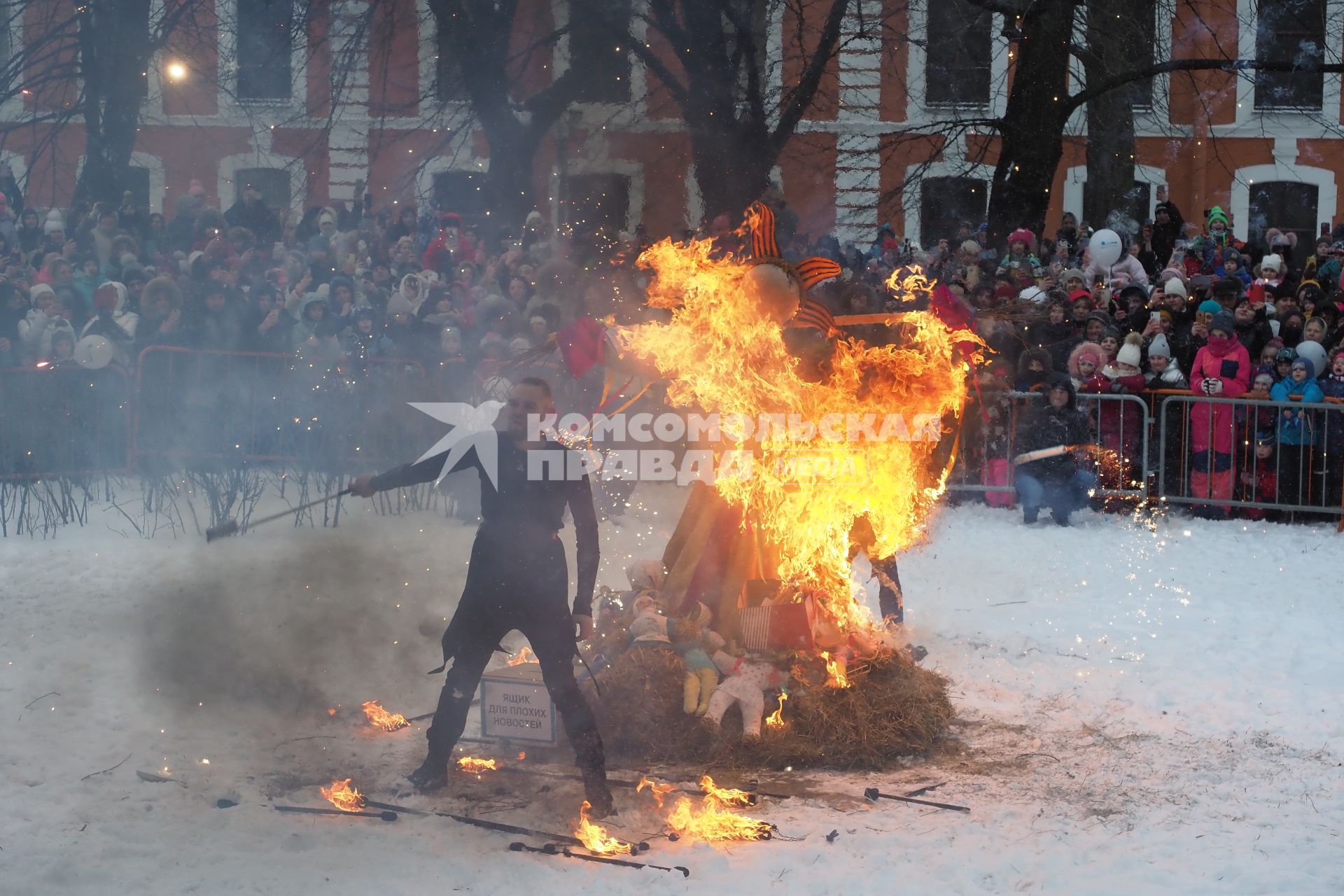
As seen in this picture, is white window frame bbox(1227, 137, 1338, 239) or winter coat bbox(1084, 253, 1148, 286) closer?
winter coat bbox(1084, 253, 1148, 286)

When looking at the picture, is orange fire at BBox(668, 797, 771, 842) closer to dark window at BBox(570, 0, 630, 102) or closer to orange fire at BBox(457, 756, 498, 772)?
orange fire at BBox(457, 756, 498, 772)

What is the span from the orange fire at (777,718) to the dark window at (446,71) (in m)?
10.4

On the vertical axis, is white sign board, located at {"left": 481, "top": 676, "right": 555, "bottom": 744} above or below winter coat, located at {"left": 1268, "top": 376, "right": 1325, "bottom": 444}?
below

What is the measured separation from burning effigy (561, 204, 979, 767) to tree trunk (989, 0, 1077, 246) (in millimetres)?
9551

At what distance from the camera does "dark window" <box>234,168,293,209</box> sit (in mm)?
26406

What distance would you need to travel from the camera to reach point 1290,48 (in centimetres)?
2259

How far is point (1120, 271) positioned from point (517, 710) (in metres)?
9.20

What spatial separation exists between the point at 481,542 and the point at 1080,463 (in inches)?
273

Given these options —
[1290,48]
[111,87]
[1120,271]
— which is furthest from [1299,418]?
[1290,48]

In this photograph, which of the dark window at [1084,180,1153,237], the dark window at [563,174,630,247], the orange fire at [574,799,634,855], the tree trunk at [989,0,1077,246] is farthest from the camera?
the dark window at [563,174,630,247]

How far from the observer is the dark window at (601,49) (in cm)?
1579

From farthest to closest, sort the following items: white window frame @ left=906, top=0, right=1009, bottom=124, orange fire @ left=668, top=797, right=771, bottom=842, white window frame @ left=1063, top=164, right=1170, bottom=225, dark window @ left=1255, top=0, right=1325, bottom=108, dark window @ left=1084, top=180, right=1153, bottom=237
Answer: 1. white window frame @ left=1063, top=164, right=1170, bottom=225
2. white window frame @ left=906, top=0, right=1009, bottom=124
3. dark window @ left=1255, top=0, right=1325, bottom=108
4. dark window @ left=1084, top=180, right=1153, bottom=237
5. orange fire @ left=668, top=797, right=771, bottom=842

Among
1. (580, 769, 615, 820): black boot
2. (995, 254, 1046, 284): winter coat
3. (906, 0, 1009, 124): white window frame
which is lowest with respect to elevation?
(580, 769, 615, 820): black boot

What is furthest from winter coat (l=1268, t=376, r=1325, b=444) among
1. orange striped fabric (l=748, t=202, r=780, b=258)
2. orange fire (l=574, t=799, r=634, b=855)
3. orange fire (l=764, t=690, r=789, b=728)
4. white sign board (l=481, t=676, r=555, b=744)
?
orange fire (l=574, t=799, r=634, b=855)
